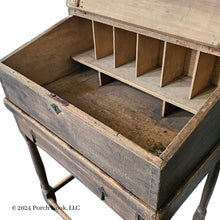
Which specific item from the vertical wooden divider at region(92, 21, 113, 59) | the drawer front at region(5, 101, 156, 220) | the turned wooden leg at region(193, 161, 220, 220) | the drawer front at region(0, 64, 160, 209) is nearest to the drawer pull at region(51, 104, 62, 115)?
the drawer front at region(0, 64, 160, 209)

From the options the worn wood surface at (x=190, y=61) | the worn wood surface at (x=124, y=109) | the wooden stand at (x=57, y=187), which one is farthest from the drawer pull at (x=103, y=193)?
the worn wood surface at (x=190, y=61)

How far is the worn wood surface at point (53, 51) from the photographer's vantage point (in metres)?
1.33

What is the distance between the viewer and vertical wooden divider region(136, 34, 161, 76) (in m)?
1.13

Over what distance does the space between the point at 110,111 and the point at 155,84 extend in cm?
24

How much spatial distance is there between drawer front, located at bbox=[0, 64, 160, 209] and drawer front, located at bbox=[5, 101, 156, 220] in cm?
2

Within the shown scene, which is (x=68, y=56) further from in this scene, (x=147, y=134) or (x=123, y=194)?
(x=123, y=194)

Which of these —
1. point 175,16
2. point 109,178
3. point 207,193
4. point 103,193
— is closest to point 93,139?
point 109,178

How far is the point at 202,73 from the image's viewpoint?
3.34 feet

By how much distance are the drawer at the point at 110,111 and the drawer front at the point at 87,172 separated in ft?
0.09

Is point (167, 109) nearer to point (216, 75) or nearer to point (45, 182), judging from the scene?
point (216, 75)

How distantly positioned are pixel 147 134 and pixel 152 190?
11.5 inches

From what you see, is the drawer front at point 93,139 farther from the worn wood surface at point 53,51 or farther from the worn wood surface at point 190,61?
the worn wood surface at point 190,61

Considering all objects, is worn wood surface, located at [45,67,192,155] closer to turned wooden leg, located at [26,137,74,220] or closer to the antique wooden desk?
the antique wooden desk

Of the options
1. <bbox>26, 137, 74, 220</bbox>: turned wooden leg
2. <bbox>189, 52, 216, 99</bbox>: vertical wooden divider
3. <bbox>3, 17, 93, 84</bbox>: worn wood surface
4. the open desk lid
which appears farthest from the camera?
<bbox>26, 137, 74, 220</bbox>: turned wooden leg
